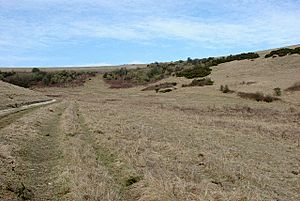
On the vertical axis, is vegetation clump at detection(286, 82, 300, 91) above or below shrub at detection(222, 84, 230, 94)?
above

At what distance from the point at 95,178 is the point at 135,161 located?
7.83 ft

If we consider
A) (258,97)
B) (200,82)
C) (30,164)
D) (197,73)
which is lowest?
Answer: (258,97)

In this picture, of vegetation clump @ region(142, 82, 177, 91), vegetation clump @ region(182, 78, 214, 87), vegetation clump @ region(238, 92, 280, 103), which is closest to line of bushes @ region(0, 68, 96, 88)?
vegetation clump @ region(142, 82, 177, 91)

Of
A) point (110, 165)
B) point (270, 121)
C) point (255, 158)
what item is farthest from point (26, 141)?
point (270, 121)

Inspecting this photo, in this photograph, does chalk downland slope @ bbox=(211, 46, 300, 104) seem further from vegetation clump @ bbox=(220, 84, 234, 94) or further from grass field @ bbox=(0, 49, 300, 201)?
grass field @ bbox=(0, 49, 300, 201)

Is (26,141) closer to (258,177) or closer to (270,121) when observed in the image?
(258,177)

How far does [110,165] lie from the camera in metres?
15.0

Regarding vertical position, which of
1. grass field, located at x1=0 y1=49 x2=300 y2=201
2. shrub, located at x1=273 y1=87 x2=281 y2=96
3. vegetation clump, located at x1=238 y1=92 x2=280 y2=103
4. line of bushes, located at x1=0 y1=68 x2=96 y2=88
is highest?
grass field, located at x1=0 y1=49 x2=300 y2=201

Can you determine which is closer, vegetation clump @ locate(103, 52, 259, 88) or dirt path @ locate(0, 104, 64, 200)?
dirt path @ locate(0, 104, 64, 200)

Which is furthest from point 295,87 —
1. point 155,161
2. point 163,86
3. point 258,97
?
point 155,161

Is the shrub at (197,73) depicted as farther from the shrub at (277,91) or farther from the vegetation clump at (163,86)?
the shrub at (277,91)

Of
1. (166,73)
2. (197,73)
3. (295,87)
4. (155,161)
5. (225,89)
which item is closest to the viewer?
(155,161)

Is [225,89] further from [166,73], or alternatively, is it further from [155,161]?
[155,161]

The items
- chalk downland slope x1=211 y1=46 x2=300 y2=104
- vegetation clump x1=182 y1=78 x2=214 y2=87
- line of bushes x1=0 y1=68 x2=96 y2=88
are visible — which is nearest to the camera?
chalk downland slope x1=211 y1=46 x2=300 y2=104
